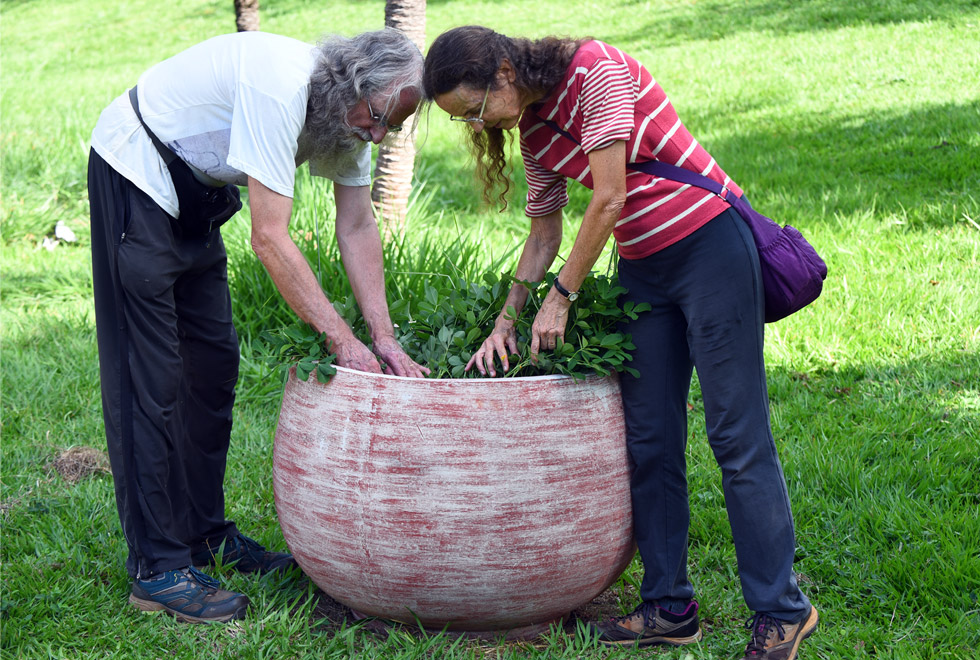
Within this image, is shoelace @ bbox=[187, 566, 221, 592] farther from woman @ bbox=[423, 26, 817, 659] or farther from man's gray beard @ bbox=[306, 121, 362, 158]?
man's gray beard @ bbox=[306, 121, 362, 158]

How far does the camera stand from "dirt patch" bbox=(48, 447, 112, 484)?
4.20 metres

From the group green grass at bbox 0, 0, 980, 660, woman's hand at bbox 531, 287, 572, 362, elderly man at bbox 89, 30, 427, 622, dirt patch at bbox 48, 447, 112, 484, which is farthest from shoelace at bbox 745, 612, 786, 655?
dirt patch at bbox 48, 447, 112, 484

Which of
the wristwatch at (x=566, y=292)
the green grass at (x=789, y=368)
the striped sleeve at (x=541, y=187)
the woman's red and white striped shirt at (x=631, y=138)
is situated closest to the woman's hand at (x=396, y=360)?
the wristwatch at (x=566, y=292)

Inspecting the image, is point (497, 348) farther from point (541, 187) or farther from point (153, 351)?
point (153, 351)

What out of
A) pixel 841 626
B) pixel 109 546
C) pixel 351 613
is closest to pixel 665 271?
pixel 841 626

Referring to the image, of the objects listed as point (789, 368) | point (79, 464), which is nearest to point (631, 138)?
point (789, 368)

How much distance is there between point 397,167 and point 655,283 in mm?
3411

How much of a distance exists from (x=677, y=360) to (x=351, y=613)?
138 centimetres

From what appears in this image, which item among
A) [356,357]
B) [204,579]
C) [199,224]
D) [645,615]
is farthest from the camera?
[204,579]

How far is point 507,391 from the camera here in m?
2.62

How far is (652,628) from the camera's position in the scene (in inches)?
114

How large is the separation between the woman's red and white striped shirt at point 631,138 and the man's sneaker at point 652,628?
1.12 meters

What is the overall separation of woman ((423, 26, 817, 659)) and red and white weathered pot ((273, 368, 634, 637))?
0.15 metres

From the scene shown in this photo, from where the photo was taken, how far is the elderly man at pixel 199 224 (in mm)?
2748
